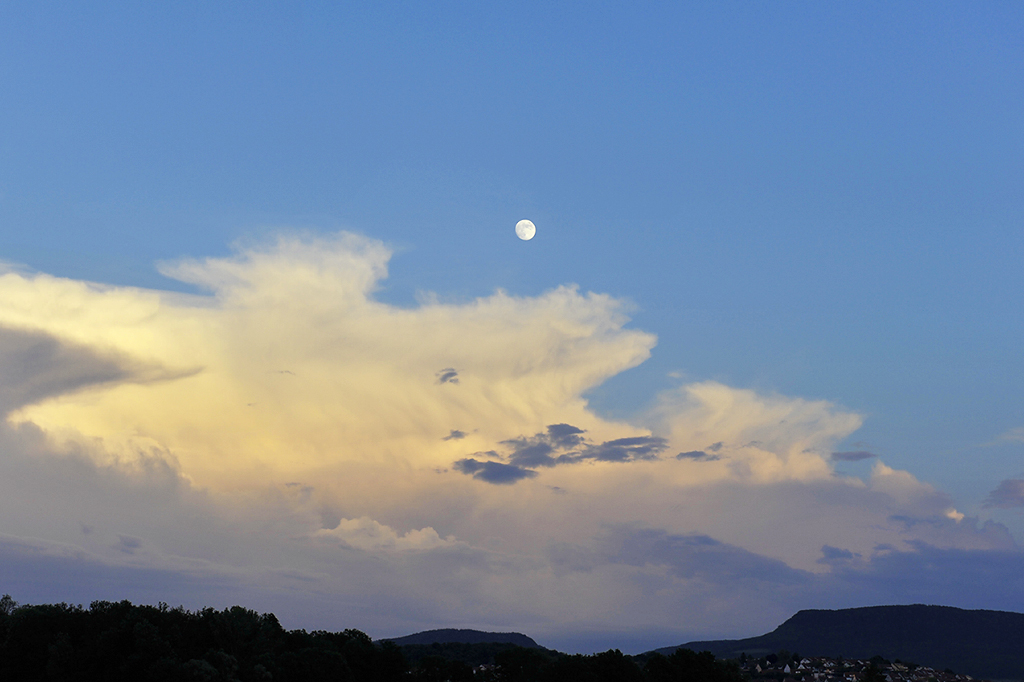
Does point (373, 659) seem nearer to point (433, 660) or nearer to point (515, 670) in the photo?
point (433, 660)

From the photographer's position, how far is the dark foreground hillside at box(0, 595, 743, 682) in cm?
12750

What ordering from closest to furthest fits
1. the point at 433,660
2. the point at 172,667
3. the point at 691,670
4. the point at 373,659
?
the point at 172,667, the point at 691,670, the point at 373,659, the point at 433,660

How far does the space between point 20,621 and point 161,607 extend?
22.1 metres

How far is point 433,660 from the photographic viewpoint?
577ft

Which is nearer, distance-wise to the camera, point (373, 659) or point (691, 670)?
point (691, 670)

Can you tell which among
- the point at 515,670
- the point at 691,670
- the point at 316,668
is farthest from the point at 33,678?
the point at 691,670

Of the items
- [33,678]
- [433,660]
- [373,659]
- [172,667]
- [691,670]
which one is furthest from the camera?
[433,660]

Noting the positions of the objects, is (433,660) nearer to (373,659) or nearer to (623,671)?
(373,659)

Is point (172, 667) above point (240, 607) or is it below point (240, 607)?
below

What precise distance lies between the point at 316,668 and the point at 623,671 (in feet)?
177

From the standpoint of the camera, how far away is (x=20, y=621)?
462 ft

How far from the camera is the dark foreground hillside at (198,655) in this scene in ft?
418

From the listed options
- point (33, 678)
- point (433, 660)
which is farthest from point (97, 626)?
point (433, 660)

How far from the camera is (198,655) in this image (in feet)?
433
